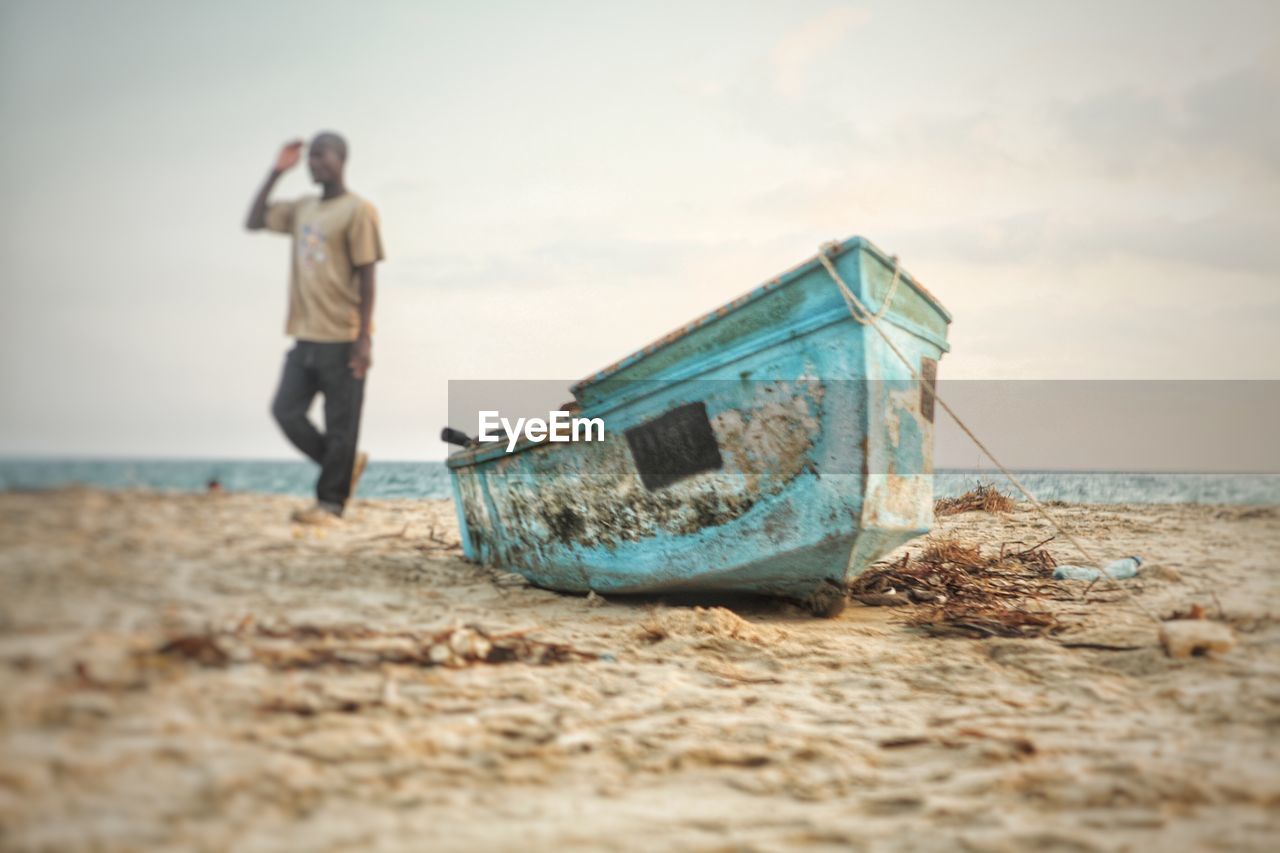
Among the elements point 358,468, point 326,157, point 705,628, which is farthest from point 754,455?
point 326,157

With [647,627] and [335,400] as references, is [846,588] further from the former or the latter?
[335,400]

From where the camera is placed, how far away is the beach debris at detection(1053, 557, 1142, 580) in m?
4.55

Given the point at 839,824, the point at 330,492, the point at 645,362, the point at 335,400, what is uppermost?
the point at 645,362

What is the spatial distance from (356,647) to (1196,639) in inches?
120

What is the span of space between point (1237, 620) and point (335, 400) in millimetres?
3777

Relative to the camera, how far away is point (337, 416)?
2609 millimetres

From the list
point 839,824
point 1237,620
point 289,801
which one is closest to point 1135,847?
point 839,824

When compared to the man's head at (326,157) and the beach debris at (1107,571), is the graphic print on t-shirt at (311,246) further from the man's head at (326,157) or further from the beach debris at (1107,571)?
the beach debris at (1107,571)

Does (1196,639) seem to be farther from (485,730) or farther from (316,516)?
(316,516)

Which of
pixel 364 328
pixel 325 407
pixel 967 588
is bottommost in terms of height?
pixel 967 588

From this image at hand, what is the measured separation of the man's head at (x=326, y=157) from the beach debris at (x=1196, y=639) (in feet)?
11.8

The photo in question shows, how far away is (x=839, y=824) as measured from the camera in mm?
1698

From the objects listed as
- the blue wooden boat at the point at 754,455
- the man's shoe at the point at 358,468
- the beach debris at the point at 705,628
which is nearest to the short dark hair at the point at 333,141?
the man's shoe at the point at 358,468

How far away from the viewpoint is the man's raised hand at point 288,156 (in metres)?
2.62
